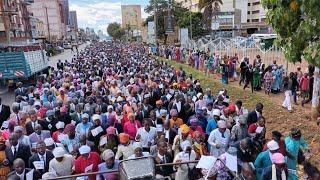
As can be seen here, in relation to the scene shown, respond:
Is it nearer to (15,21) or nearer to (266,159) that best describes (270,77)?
(266,159)

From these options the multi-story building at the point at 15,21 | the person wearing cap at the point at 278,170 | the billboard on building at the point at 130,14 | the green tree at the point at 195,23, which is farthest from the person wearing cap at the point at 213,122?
the billboard on building at the point at 130,14

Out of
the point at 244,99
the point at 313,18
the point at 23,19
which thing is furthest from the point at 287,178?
the point at 23,19

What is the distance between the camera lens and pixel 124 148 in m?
6.88

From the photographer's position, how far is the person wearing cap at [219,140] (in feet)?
23.7

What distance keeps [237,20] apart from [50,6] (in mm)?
69852

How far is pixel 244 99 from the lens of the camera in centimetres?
1703

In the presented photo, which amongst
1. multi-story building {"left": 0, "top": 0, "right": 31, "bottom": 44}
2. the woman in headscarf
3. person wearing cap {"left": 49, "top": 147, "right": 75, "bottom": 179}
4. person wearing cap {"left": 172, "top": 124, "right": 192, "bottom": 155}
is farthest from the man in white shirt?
multi-story building {"left": 0, "top": 0, "right": 31, "bottom": 44}

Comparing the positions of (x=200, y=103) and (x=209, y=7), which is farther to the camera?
(x=209, y=7)

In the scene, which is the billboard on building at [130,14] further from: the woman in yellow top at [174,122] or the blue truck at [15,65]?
the woman in yellow top at [174,122]

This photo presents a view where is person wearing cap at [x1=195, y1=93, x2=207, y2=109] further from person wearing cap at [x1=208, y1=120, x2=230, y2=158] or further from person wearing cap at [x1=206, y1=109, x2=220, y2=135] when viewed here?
person wearing cap at [x1=208, y1=120, x2=230, y2=158]

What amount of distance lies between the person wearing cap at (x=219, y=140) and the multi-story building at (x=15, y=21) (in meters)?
51.3

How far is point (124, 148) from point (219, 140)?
6.10ft

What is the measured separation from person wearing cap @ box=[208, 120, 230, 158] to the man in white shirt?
4.16 feet

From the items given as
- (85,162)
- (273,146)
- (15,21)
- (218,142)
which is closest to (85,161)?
(85,162)
